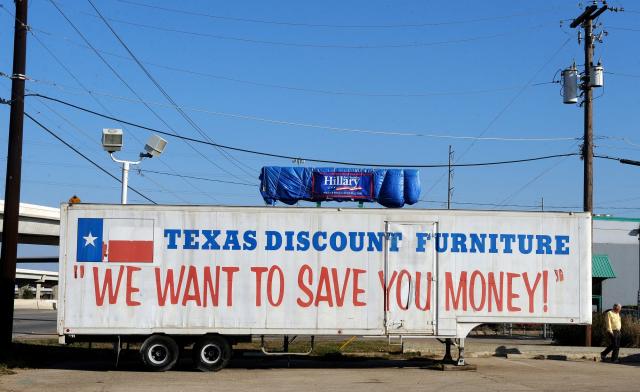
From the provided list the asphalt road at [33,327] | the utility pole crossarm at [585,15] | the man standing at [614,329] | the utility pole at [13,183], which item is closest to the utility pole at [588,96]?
the utility pole crossarm at [585,15]

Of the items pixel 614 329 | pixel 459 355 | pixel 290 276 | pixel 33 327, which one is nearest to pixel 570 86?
pixel 614 329

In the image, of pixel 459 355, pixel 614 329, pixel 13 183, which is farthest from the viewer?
pixel 614 329

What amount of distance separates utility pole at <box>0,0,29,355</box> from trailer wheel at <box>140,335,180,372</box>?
166 inches

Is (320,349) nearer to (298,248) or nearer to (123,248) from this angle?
(298,248)

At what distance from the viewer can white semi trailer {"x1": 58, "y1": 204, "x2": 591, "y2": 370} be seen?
1698 centimetres

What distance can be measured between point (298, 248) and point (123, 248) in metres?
3.89

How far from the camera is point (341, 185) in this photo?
22047 mm

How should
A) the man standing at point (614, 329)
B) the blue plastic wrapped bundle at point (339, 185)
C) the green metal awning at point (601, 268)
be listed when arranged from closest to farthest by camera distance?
the man standing at point (614, 329) < the blue plastic wrapped bundle at point (339, 185) < the green metal awning at point (601, 268)

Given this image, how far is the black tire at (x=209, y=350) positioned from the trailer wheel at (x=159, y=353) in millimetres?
474

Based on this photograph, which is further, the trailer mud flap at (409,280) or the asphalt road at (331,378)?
the trailer mud flap at (409,280)

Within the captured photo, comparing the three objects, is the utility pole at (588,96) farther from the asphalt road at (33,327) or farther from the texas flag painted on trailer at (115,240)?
the asphalt road at (33,327)

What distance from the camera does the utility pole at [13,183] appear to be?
19.0 m

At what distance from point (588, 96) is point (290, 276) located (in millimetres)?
14453

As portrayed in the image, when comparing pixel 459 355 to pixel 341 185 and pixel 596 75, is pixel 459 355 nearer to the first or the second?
pixel 341 185
